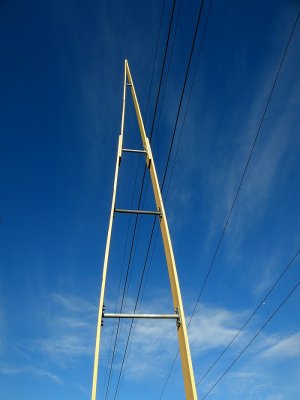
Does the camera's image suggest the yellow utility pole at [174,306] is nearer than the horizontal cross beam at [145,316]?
Yes

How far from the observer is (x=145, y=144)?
8.85 metres

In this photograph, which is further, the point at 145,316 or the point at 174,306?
the point at 174,306

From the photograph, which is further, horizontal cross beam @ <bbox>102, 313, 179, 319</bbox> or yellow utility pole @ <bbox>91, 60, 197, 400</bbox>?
horizontal cross beam @ <bbox>102, 313, 179, 319</bbox>

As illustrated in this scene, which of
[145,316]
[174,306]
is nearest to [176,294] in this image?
[174,306]

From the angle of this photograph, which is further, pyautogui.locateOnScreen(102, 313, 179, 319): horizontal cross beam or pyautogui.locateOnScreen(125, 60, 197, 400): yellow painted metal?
pyautogui.locateOnScreen(102, 313, 179, 319): horizontal cross beam

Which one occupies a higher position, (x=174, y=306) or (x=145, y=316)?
(x=174, y=306)

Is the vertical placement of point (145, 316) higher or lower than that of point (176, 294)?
lower

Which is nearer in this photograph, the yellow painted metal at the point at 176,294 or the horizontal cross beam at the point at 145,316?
the yellow painted metal at the point at 176,294

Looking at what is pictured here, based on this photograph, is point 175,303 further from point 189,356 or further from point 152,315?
point 189,356

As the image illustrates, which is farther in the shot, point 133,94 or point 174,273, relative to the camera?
point 133,94

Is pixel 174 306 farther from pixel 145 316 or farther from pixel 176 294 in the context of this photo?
pixel 145 316

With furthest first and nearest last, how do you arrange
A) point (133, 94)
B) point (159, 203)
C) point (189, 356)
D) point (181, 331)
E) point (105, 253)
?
point (133, 94) < point (159, 203) < point (105, 253) < point (181, 331) < point (189, 356)

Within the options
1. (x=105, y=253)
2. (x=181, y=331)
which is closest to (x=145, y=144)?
(x=105, y=253)

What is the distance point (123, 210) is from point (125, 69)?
735cm
